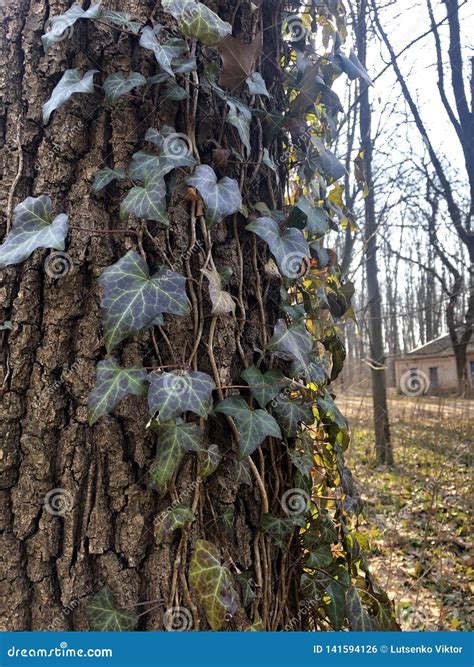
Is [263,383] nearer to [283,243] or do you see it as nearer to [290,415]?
[290,415]

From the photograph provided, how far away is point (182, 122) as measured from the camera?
899mm

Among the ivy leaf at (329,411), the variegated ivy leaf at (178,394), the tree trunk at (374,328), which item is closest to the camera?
the variegated ivy leaf at (178,394)

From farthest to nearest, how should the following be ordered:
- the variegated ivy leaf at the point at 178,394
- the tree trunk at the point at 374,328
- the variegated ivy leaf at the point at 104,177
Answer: the tree trunk at the point at 374,328
the variegated ivy leaf at the point at 104,177
the variegated ivy leaf at the point at 178,394

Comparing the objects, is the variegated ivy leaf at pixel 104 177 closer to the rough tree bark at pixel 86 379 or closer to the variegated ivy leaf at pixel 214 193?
the rough tree bark at pixel 86 379

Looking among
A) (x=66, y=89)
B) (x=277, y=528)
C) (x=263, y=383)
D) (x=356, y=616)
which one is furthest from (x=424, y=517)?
(x=66, y=89)

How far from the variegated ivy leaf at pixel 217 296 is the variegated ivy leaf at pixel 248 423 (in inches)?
6.7

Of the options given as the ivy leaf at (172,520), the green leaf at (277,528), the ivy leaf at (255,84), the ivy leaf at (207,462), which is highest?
the ivy leaf at (255,84)

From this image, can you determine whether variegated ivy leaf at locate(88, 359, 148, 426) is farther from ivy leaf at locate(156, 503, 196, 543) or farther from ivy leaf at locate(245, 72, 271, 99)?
ivy leaf at locate(245, 72, 271, 99)

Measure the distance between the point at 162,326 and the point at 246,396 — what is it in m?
0.21

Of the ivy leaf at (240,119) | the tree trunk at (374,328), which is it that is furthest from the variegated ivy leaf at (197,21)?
the tree trunk at (374,328)

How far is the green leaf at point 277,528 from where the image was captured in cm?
88

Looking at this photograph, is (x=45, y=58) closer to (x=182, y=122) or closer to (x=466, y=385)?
(x=182, y=122)

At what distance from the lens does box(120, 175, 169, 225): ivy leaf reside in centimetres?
79

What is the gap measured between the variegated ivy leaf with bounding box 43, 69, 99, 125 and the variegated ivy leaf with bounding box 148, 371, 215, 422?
507 mm
